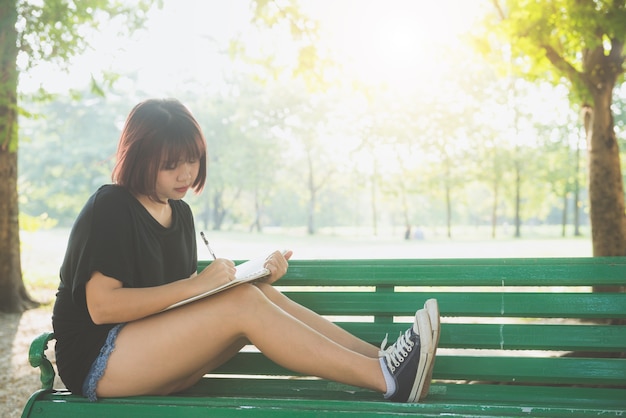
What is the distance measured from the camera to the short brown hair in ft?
7.96

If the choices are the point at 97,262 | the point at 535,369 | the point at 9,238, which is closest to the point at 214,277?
the point at 97,262

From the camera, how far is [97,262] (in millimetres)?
2254

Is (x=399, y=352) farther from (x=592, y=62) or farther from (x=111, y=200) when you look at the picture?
(x=592, y=62)

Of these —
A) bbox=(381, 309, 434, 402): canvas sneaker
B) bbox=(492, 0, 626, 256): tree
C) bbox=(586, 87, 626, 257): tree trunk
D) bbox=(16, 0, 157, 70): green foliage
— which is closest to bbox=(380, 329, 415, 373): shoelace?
bbox=(381, 309, 434, 402): canvas sneaker

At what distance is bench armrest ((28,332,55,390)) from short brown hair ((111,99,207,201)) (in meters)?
0.61

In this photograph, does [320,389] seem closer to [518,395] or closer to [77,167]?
[518,395]

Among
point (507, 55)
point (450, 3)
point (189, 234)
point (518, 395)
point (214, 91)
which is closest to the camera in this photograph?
point (518, 395)

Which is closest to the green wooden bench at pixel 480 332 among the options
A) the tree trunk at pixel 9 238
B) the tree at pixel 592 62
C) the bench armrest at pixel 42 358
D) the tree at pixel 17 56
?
the bench armrest at pixel 42 358

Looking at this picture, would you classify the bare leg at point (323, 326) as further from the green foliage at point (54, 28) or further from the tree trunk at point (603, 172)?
the green foliage at point (54, 28)

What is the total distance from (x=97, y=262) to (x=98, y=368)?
36 centimetres

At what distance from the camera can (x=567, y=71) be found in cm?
635

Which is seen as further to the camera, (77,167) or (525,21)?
(77,167)

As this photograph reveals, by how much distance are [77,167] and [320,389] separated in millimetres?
50678

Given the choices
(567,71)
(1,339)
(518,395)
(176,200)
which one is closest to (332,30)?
(567,71)
